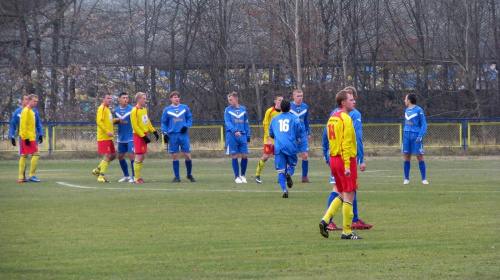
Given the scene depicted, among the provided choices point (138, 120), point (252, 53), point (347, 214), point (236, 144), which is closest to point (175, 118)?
point (138, 120)

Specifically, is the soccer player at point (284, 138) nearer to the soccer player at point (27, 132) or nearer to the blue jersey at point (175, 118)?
the blue jersey at point (175, 118)

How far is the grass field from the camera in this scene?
658 centimetres

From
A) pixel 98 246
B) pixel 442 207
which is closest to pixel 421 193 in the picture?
pixel 442 207

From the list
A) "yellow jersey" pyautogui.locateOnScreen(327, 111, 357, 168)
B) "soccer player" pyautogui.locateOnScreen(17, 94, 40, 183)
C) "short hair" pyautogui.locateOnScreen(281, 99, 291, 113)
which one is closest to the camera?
"yellow jersey" pyautogui.locateOnScreen(327, 111, 357, 168)

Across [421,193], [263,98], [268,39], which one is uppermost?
[268,39]

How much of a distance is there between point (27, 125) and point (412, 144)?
904 centimetres

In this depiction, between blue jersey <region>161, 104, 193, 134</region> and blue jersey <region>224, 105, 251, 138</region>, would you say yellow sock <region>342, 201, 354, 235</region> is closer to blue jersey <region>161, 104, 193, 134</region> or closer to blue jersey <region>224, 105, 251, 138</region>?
blue jersey <region>224, 105, 251, 138</region>

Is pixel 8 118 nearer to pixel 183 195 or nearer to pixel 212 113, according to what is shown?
pixel 212 113

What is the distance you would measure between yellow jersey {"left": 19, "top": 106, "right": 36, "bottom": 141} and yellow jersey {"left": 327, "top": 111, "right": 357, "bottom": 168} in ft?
36.7

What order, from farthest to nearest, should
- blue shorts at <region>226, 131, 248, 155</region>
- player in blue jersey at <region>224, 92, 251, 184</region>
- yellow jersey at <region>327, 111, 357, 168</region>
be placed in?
blue shorts at <region>226, 131, 248, 155</region>
player in blue jersey at <region>224, 92, 251, 184</region>
yellow jersey at <region>327, 111, 357, 168</region>

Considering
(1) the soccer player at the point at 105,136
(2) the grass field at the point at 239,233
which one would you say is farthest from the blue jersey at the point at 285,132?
(1) the soccer player at the point at 105,136

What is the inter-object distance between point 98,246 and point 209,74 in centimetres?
3448

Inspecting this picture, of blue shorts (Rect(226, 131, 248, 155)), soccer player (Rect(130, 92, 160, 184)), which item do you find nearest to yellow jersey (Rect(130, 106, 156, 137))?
soccer player (Rect(130, 92, 160, 184))

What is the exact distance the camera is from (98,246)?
791cm
